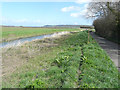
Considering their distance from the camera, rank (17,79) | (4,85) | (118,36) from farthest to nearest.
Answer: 1. (118,36)
2. (17,79)
3. (4,85)

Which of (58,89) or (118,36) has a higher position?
(118,36)

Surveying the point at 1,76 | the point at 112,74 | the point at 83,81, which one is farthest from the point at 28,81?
the point at 112,74

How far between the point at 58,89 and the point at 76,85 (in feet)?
2.11

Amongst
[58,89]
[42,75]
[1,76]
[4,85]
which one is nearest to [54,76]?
[42,75]

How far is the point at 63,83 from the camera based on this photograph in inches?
180

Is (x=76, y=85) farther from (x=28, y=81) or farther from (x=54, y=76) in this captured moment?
(x=28, y=81)

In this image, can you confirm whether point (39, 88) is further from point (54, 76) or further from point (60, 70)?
point (60, 70)

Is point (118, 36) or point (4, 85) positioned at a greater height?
point (118, 36)

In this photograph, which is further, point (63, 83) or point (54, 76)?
point (54, 76)

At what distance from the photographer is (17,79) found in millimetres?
5152

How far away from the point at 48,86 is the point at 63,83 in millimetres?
509

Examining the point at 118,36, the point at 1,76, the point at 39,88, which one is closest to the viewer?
the point at 39,88

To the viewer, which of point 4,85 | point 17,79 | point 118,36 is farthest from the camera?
point 118,36

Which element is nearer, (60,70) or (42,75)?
(42,75)
